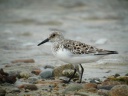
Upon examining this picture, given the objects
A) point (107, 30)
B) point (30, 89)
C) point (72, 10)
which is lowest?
point (30, 89)

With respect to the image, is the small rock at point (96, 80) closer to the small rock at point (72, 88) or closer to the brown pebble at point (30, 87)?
the small rock at point (72, 88)

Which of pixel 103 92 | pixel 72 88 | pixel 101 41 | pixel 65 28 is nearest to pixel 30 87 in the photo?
pixel 72 88

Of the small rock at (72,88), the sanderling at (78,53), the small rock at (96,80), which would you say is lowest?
the small rock at (72,88)

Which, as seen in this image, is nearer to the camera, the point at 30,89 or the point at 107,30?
the point at 30,89

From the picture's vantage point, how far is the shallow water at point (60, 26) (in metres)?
10.5

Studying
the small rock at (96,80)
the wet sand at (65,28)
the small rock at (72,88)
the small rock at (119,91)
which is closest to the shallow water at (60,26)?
the wet sand at (65,28)

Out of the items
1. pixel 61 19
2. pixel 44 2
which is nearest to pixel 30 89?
pixel 61 19

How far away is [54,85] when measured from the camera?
7234 millimetres

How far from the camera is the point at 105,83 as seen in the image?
274 inches

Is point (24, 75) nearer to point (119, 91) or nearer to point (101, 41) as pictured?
point (119, 91)

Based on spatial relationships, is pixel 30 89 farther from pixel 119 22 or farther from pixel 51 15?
pixel 51 15

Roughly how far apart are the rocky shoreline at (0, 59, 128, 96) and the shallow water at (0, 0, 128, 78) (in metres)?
0.82

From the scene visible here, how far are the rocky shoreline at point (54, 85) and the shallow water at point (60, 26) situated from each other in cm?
82

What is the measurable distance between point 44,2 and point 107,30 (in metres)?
8.78
